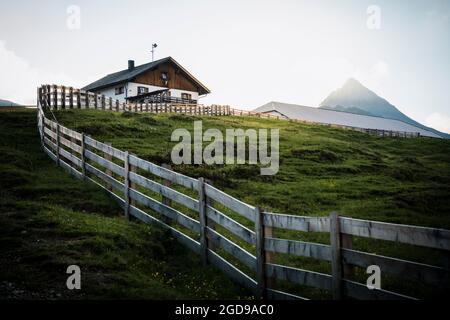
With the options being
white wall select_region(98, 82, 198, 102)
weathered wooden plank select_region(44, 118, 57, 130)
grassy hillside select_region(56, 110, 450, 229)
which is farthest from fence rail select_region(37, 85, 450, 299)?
white wall select_region(98, 82, 198, 102)

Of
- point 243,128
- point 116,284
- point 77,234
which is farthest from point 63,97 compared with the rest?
A: point 116,284

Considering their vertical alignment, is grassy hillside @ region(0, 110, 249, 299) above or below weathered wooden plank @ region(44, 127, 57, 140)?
below

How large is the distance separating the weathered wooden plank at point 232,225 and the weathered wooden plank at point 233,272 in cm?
66

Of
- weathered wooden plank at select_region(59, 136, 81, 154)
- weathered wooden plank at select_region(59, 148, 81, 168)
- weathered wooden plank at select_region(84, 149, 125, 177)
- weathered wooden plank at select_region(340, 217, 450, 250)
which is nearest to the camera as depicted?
weathered wooden plank at select_region(340, 217, 450, 250)

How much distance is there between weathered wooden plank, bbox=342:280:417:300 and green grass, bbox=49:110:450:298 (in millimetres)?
1441

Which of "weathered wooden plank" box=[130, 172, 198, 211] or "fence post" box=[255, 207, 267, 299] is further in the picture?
"weathered wooden plank" box=[130, 172, 198, 211]

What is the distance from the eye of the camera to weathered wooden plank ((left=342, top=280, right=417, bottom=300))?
4.59m

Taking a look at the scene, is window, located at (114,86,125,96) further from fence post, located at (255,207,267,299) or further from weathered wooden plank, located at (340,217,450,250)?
weathered wooden plank, located at (340,217,450,250)

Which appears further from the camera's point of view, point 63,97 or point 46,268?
point 63,97

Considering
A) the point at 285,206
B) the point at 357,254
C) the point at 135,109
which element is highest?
the point at 135,109
